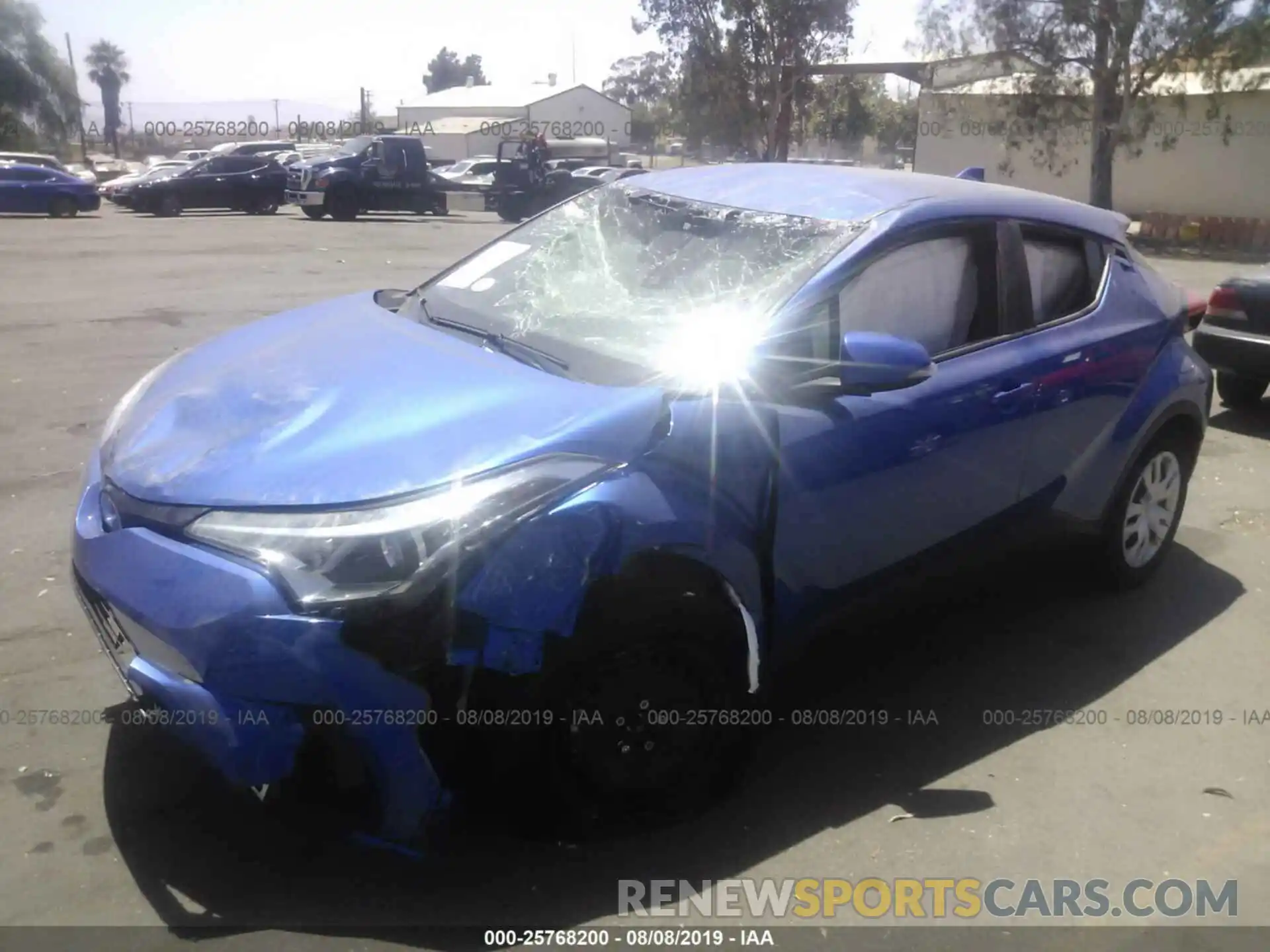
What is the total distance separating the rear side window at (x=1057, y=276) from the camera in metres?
4.20

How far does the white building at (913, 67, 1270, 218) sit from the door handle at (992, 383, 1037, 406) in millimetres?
26304

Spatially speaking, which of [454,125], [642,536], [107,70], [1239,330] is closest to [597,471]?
[642,536]

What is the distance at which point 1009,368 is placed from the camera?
3926mm

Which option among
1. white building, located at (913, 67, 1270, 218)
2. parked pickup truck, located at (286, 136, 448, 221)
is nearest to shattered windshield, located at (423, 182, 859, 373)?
parked pickup truck, located at (286, 136, 448, 221)

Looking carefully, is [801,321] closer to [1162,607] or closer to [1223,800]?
[1223,800]

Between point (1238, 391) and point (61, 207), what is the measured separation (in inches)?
910

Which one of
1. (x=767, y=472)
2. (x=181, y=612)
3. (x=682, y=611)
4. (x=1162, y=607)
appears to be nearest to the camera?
(x=181, y=612)

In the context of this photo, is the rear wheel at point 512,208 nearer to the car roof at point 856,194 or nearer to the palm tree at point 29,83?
the palm tree at point 29,83

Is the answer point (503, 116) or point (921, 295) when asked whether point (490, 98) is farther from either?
point (921, 295)

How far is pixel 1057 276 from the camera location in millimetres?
4336

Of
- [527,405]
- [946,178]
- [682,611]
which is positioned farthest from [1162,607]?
[527,405]

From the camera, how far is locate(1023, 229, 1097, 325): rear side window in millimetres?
4199

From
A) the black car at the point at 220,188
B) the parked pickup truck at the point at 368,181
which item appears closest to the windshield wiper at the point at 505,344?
the parked pickup truck at the point at 368,181

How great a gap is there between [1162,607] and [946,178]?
6.54 ft
